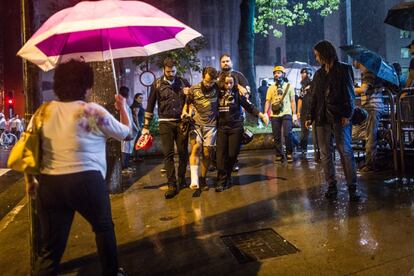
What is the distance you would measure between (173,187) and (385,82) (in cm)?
403

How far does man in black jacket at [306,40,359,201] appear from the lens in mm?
5609

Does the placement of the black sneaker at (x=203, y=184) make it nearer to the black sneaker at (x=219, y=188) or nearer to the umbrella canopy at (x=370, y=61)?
the black sneaker at (x=219, y=188)

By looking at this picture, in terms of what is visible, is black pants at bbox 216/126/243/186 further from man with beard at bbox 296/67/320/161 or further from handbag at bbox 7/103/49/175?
handbag at bbox 7/103/49/175

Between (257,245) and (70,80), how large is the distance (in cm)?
244

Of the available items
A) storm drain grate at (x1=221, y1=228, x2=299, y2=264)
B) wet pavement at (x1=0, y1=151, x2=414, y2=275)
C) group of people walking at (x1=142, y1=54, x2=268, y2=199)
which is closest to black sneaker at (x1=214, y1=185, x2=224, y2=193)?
group of people walking at (x1=142, y1=54, x2=268, y2=199)

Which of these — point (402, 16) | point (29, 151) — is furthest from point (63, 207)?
point (402, 16)

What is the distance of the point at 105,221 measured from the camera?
128 inches

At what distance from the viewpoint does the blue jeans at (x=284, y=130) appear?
9258 mm

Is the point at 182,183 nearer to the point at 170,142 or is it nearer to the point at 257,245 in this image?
the point at 170,142

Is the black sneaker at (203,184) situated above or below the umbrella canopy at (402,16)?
below

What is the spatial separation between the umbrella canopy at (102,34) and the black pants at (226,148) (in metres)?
2.68

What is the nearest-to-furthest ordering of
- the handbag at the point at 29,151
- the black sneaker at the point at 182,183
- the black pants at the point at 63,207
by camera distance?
the handbag at the point at 29,151 < the black pants at the point at 63,207 < the black sneaker at the point at 182,183

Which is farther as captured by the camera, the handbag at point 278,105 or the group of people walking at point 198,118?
the handbag at point 278,105

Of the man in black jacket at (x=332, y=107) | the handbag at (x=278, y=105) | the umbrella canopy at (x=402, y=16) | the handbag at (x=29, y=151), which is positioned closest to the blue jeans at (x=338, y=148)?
the man in black jacket at (x=332, y=107)
